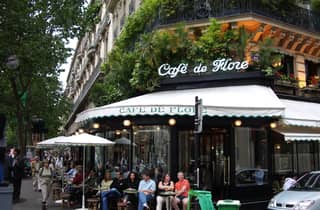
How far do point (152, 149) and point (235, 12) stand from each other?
5.91 metres

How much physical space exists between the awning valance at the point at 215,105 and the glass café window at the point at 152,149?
4.89 feet

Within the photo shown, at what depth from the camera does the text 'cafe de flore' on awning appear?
15.6m

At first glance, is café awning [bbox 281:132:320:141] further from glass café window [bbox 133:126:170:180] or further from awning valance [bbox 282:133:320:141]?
glass café window [bbox 133:126:170:180]

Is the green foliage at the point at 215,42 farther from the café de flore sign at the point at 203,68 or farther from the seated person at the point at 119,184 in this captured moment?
the seated person at the point at 119,184

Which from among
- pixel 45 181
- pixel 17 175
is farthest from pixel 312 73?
pixel 17 175

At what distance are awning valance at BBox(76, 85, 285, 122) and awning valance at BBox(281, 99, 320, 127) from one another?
0.63 m

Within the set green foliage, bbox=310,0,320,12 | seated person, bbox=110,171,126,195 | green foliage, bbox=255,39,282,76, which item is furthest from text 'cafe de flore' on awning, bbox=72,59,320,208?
green foliage, bbox=310,0,320,12

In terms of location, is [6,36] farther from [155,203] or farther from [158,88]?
[155,203]

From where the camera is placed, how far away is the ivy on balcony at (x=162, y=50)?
55.1ft

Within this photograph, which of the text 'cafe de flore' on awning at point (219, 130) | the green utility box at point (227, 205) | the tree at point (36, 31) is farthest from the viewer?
the tree at point (36, 31)

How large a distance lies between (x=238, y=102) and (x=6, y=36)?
9.39 meters

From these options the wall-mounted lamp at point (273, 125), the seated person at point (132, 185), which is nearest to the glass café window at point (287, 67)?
the wall-mounted lamp at point (273, 125)

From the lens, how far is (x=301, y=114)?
1584 centimetres

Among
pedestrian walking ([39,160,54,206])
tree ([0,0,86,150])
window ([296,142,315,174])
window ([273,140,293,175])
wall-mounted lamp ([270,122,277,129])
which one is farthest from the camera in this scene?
window ([296,142,315,174])
